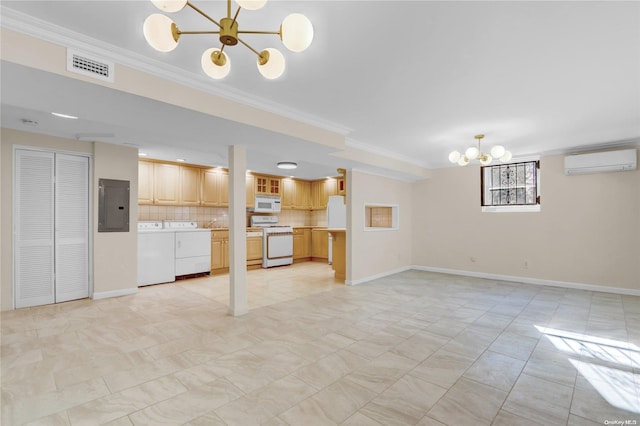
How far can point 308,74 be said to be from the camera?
8.64ft

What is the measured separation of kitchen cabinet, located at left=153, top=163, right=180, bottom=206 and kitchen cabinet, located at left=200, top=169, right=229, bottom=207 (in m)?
0.57

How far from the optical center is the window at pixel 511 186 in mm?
5830

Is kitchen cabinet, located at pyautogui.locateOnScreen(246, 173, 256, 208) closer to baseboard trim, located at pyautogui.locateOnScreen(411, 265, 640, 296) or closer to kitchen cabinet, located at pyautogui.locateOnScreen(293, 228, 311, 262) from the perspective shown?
kitchen cabinet, located at pyautogui.locateOnScreen(293, 228, 311, 262)

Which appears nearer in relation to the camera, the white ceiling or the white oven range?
the white ceiling

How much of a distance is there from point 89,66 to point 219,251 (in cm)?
491

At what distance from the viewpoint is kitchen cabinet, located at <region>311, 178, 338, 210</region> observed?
28.3ft

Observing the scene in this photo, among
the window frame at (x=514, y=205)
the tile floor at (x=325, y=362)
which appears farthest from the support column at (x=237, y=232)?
the window frame at (x=514, y=205)

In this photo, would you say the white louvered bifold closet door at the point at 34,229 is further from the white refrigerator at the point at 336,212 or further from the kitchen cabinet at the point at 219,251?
the white refrigerator at the point at 336,212

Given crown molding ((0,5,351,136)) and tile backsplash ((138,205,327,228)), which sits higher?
crown molding ((0,5,351,136))

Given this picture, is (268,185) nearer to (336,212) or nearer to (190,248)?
(336,212)

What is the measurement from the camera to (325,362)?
2.63 meters

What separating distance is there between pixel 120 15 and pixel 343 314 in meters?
3.67

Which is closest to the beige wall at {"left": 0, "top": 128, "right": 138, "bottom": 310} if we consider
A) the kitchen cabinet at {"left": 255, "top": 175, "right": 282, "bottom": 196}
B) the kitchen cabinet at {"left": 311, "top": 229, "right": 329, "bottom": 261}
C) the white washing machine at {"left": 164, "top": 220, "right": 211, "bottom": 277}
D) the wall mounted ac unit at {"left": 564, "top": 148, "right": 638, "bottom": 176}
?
the white washing machine at {"left": 164, "top": 220, "right": 211, "bottom": 277}

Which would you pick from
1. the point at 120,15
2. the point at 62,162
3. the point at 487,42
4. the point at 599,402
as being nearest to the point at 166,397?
the point at 120,15
